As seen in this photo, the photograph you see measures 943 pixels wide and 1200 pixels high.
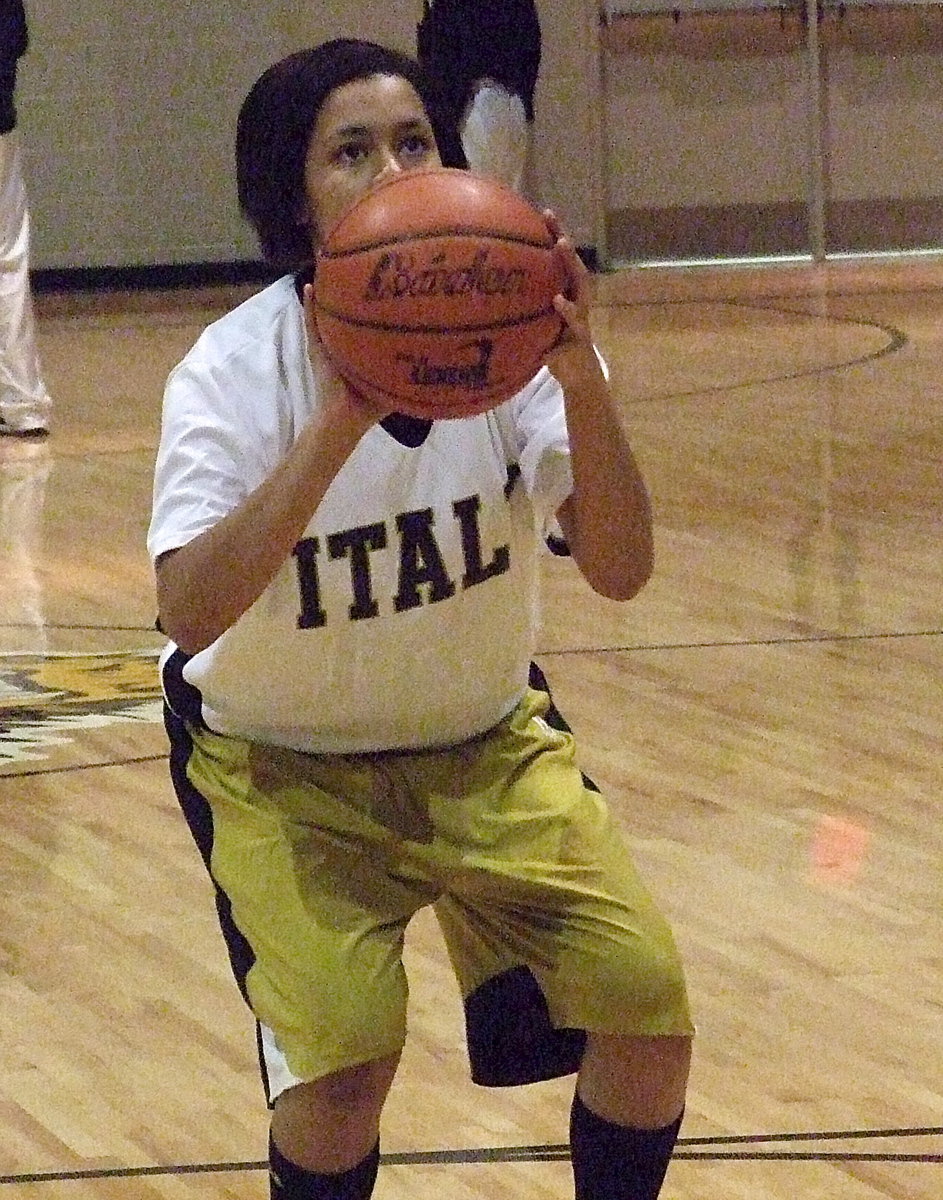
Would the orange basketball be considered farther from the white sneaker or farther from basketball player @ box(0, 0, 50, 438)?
the white sneaker

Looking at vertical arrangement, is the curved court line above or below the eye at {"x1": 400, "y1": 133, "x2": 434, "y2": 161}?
below

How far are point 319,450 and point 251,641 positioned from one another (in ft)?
0.96

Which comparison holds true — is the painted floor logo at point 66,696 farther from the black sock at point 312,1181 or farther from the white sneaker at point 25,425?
the white sneaker at point 25,425

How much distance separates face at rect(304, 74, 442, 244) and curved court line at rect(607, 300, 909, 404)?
655cm

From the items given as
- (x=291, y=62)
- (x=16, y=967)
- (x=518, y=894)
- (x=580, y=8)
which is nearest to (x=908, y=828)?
(x=16, y=967)

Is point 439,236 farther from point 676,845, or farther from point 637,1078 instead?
point 676,845

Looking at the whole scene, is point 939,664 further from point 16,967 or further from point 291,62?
point 291,62

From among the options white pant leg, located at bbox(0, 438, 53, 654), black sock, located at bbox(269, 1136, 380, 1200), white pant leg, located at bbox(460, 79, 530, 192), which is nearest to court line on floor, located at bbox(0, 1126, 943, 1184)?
black sock, located at bbox(269, 1136, 380, 1200)

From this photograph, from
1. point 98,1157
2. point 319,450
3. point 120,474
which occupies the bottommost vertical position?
point 120,474

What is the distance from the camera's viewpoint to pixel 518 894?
2.25m

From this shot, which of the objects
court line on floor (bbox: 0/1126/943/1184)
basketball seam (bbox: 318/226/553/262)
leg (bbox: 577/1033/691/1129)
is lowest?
court line on floor (bbox: 0/1126/943/1184)

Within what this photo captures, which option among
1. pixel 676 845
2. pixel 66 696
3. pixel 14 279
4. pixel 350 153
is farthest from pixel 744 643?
pixel 14 279

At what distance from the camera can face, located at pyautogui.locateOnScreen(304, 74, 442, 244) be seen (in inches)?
87.4

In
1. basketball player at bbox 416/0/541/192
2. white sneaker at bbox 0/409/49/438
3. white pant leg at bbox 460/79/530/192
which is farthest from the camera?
white sneaker at bbox 0/409/49/438
